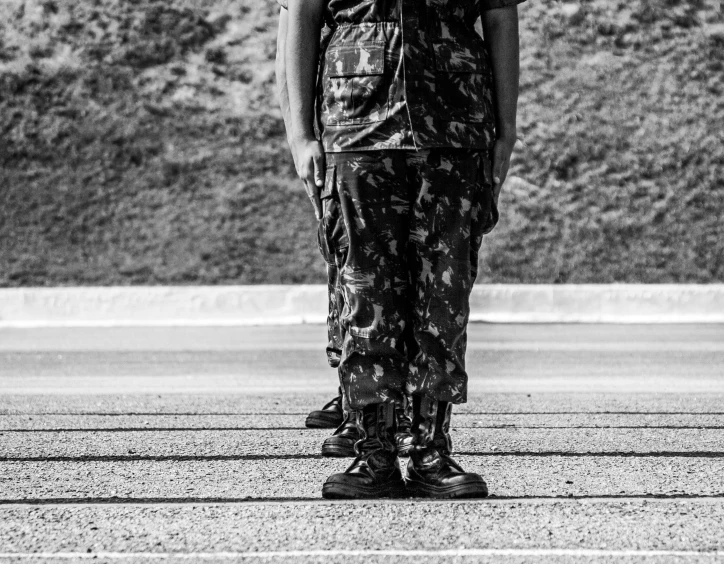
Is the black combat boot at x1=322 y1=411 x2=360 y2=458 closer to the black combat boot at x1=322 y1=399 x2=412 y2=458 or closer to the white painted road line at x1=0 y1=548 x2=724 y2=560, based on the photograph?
the black combat boot at x1=322 y1=399 x2=412 y2=458

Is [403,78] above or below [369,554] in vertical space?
above

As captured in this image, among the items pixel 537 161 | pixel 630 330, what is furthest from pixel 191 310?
pixel 537 161

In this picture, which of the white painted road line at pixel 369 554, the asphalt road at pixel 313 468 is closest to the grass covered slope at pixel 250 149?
the asphalt road at pixel 313 468

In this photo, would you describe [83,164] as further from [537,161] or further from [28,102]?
[537,161]

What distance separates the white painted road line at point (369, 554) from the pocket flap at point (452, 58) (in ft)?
5.33

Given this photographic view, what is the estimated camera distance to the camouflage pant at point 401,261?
4.04 meters

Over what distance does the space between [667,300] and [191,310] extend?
5988 mm

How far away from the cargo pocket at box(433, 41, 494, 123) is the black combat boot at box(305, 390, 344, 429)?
2.42 meters

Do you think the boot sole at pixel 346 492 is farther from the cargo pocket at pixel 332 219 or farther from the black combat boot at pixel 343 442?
the black combat boot at pixel 343 442

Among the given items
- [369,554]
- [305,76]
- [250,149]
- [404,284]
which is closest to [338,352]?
[404,284]

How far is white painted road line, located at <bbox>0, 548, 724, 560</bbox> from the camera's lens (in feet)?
11.0

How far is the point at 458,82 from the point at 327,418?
2615mm

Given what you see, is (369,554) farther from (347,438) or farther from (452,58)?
(347,438)

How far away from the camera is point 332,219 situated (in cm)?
414
